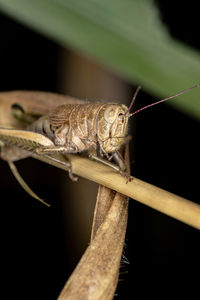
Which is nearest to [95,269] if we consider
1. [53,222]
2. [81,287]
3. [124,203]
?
[81,287]

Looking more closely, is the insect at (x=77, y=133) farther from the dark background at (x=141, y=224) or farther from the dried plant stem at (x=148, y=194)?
the dark background at (x=141, y=224)

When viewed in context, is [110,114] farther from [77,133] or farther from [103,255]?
[103,255]

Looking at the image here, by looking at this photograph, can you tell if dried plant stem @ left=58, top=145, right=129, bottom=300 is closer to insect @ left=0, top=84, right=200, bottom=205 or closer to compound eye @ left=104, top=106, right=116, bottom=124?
insect @ left=0, top=84, right=200, bottom=205

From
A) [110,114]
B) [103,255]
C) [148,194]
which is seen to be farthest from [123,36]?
[103,255]

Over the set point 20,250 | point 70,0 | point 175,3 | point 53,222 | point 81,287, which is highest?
point 175,3

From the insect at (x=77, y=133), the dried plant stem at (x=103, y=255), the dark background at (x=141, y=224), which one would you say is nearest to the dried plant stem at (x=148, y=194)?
the dried plant stem at (x=103, y=255)

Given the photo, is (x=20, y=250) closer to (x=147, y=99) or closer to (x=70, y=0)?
(x=147, y=99)

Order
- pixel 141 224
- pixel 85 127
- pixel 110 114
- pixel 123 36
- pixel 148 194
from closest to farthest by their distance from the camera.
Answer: pixel 148 194 < pixel 123 36 < pixel 110 114 < pixel 85 127 < pixel 141 224
